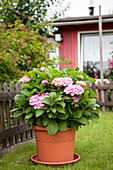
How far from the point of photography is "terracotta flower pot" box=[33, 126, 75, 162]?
10.8 feet

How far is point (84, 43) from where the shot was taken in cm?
1012

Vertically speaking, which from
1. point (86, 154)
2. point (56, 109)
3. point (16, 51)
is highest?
point (16, 51)

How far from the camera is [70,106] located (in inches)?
132

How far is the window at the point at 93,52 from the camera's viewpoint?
32.9 feet

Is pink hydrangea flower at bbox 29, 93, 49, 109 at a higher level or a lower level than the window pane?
lower

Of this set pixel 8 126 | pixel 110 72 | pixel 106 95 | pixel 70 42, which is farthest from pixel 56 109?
pixel 70 42

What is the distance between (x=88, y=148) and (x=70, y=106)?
1.05 metres

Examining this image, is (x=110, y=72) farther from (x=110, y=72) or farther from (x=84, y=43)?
(x=84, y=43)

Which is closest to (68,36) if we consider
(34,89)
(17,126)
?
(17,126)

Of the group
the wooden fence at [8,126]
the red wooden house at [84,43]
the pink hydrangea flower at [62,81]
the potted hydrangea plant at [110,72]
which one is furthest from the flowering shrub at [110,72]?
the pink hydrangea flower at [62,81]

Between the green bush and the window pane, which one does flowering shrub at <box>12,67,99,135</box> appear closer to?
Answer: the green bush

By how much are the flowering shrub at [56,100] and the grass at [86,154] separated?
1.50 ft

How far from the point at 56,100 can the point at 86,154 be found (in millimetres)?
1070

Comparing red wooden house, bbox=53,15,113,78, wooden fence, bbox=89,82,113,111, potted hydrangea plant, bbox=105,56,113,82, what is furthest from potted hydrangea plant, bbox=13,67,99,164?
red wooden house, bbox=53,15,113,78
